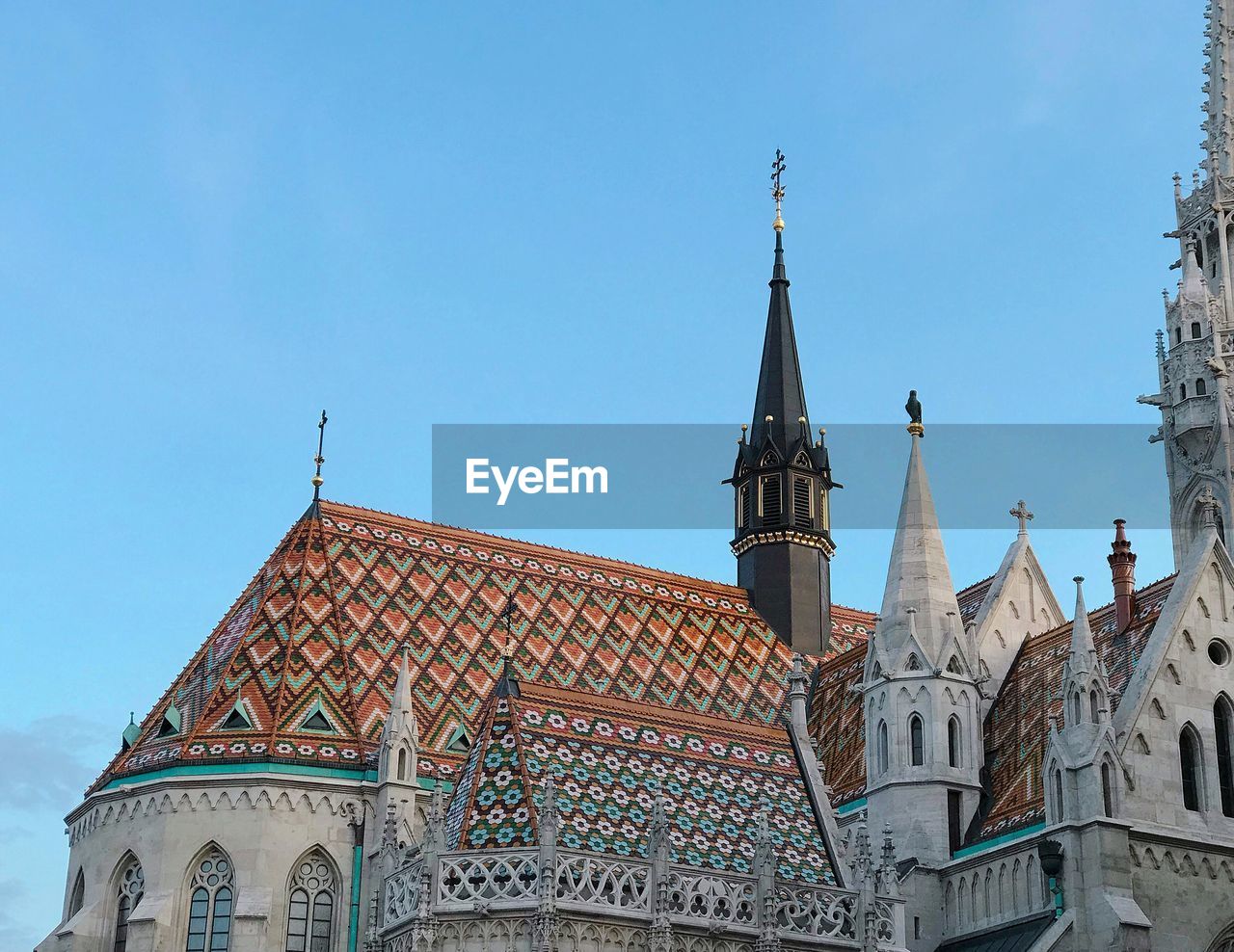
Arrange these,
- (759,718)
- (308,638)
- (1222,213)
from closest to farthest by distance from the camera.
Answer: (308,638)
(759,718)
(1222,213)

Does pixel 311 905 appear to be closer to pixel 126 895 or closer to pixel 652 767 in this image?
pixel 126 895

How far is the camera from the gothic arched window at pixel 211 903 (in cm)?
2989

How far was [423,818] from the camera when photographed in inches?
1222

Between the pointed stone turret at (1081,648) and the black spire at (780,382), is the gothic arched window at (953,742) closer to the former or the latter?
the pointed stone turret at (1081,648)

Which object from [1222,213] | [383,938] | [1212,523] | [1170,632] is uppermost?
[1222,213]

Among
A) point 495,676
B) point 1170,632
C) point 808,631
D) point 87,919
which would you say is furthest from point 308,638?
point 1170,632

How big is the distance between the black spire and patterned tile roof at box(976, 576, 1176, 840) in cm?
1248

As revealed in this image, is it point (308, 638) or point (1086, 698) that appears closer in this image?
point (1086, 698)

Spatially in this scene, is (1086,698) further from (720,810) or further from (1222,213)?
(1222,213)

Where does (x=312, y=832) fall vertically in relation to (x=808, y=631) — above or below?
below

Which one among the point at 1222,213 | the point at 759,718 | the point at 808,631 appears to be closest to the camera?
the point at 759,718

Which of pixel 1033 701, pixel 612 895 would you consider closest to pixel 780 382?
pixel 1033 701

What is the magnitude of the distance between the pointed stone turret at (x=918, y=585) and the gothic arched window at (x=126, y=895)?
1289 centimetres

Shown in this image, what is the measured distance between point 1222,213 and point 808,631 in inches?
773
